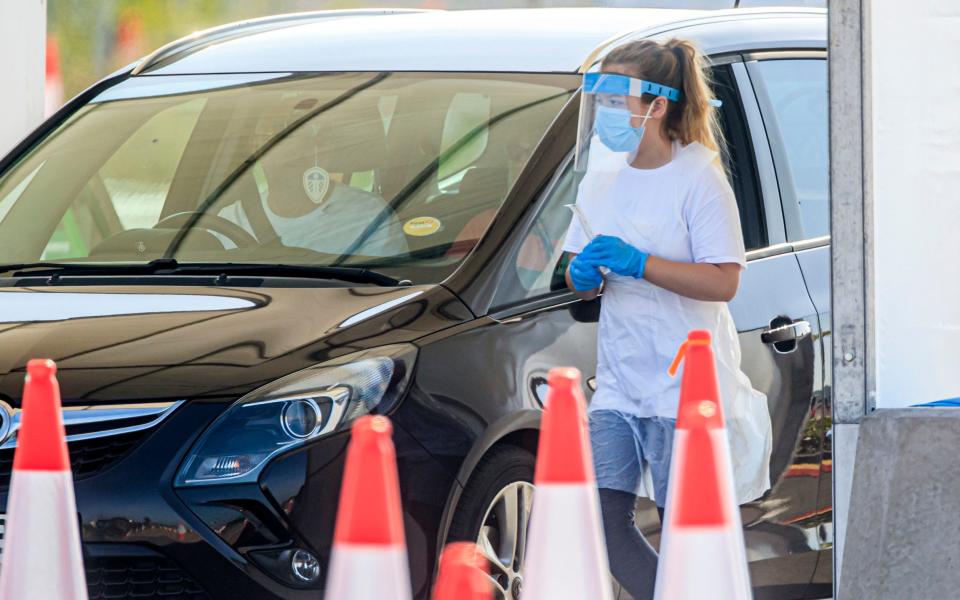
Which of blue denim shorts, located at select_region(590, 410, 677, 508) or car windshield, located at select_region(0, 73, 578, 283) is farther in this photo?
car windshield, located at select_region(0, 73, 578, 283)

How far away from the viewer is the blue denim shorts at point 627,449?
14.3 ft

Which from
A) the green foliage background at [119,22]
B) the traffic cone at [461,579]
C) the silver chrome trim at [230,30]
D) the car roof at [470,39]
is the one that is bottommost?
the traffic cone at [461,579]

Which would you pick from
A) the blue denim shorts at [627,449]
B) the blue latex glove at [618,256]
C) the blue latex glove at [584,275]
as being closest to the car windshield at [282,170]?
the blue latex glove at [584,275]

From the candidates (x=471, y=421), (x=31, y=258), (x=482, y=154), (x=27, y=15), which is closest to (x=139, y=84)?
(x=31, y=258)

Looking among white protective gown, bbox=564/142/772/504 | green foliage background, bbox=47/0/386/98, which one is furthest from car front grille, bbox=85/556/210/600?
green foliage background, bbox=47/0/386/98

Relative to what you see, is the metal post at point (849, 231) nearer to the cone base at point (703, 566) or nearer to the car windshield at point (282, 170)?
the cone base at point (703, 566)

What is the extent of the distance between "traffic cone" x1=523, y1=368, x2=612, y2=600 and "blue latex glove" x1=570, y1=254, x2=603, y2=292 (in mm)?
1187

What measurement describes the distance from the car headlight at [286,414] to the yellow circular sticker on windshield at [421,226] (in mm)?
711

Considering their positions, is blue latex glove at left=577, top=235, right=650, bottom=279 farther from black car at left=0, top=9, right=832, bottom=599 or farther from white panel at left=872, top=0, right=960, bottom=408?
white panel at left=872, top=0, right=960, bottom=408

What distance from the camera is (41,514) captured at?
3.39 metres

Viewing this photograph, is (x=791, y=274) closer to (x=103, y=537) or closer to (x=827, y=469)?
(x=827, y=469)

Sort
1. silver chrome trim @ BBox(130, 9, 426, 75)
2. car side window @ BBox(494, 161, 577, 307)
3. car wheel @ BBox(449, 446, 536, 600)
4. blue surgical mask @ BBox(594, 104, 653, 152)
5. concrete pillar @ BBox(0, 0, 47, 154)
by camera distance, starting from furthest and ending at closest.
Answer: concrete pillar @ BBox(0, 0, 47, 154), silver chrome trim @ BBox(130, 9, 426, 75), car side window @ BBox(494, 161, 577, 307), blue surgical mask @ BBox(594, 104, 653, 152), car wheel @ BBox(449, 446, 536, 600)

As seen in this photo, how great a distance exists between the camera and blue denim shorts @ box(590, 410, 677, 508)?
172 inches

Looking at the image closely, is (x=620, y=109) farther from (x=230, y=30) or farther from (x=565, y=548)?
(x=230, y=30)
